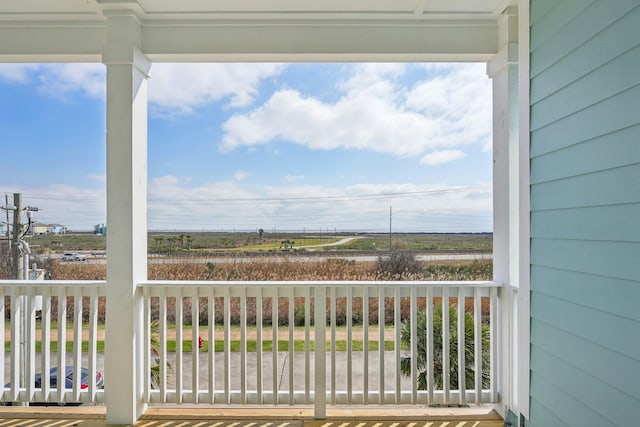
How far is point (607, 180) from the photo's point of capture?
1338mm

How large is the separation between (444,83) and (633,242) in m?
2.05

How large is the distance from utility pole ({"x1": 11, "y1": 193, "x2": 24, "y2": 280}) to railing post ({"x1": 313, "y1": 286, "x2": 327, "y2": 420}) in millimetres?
2215

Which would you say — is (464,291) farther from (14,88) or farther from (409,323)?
(14,88)

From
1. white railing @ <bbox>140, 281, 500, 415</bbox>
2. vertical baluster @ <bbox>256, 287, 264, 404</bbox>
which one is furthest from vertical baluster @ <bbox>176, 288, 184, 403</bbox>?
vertical baluster @ <bbox>256, 287, 264, 404</bbox>

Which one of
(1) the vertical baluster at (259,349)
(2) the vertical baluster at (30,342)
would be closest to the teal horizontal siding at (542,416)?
(1) the vertical baluster at (259,349)

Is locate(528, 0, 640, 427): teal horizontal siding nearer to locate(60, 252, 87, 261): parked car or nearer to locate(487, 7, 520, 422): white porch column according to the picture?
locate(487, 7, 520, 422): white porch column

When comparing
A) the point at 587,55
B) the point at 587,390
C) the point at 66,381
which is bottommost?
the point at 66,381

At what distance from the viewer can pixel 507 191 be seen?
8.56 ft

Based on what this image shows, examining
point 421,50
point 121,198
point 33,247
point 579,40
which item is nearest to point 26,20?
point 121,198

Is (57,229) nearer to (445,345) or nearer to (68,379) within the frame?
(68,379)

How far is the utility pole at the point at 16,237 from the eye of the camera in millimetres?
3033

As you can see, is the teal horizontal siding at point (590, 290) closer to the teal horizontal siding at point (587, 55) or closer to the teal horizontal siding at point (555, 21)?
the teal horizontal siding at point (587, 55)

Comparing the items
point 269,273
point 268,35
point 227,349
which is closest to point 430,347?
point 269,273

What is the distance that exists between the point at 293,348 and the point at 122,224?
134 cm
